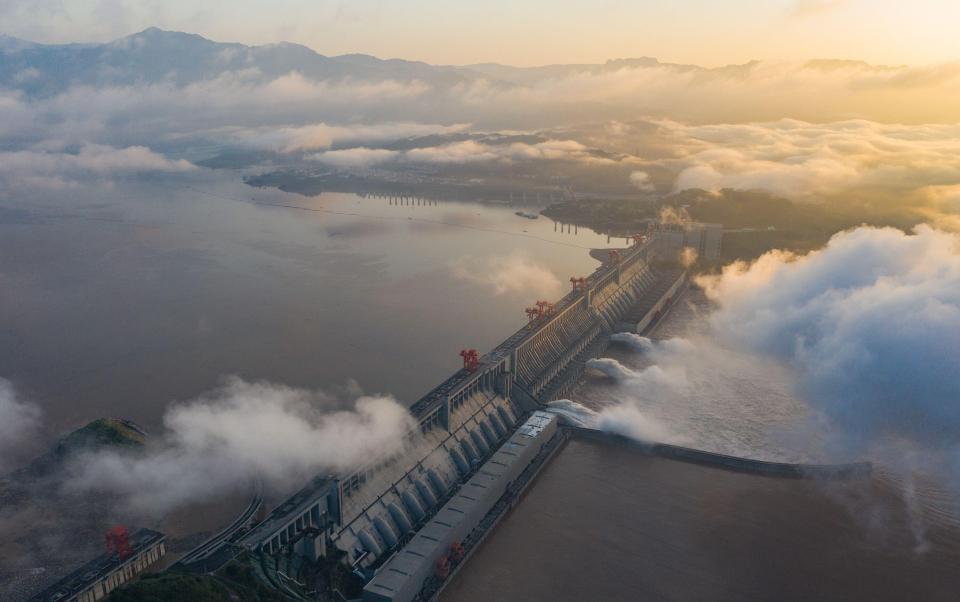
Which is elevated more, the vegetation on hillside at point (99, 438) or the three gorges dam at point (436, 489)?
the three gorges dam at point (436, 489)

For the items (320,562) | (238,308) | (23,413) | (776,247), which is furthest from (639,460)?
(776,247)

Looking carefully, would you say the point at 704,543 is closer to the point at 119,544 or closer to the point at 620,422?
the point at 620,422

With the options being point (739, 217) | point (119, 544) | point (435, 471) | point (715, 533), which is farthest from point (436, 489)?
point (739, 217)

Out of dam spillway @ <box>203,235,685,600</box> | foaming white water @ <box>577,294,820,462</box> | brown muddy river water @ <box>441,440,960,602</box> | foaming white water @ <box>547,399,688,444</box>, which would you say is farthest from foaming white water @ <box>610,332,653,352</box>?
brown muddy river water @ <box>441,440,960,602</box>

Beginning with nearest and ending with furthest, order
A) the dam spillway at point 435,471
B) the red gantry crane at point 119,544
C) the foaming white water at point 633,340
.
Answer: the red gantry crane at point 119,544
the dam spillway at point 435,471
the foaming white water at point 633,340

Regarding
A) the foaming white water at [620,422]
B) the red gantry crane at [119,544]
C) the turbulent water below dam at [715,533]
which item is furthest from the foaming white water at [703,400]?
the red gantry crane at [119,544]

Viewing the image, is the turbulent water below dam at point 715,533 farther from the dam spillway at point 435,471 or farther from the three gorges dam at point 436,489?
the dam spillway at point 435,471
